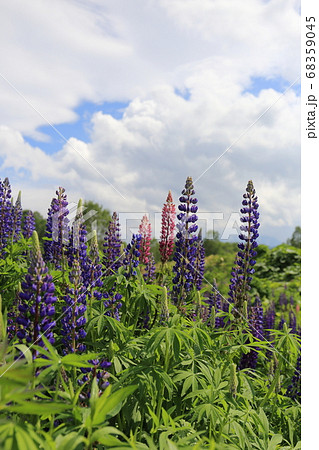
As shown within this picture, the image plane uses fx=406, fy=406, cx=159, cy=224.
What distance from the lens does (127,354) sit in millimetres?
3426

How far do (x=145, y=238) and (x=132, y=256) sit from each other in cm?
134

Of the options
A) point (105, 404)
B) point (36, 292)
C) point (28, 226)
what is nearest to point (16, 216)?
point (28, 226)

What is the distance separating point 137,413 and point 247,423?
0.87 meters

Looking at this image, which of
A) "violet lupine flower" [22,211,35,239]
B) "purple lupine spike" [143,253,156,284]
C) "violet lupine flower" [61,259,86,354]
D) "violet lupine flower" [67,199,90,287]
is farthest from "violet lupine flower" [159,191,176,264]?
"violet lupine flower" [22,211,35,239]

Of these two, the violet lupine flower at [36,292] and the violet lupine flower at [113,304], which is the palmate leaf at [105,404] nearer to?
the violet lupine flower at [36,292]

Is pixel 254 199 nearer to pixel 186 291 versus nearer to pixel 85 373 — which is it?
pixel 186 291

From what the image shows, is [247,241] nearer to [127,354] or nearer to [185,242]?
[185,242]

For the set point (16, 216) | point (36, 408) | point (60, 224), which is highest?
point (16, 216)

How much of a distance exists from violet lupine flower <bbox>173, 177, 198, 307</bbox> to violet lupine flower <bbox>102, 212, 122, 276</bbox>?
70cm

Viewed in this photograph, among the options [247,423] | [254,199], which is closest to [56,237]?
[254,199]

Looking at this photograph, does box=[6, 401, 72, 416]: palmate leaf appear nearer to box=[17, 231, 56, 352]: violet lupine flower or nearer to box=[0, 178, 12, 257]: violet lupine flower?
box=[17, 231, 56, 352]: violet lupine flower

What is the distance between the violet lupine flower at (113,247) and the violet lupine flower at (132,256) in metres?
0.23

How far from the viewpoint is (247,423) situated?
10.3 feet

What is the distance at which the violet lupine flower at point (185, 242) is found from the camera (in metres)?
4.69
